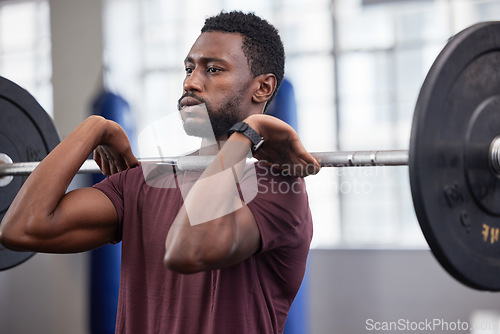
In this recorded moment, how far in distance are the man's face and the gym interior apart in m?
2.03

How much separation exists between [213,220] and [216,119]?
39 centimetres

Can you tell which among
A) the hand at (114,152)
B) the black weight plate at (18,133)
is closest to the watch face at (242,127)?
the hand at (114,152)

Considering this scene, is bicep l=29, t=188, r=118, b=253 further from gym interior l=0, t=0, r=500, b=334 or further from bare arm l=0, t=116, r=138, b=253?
gym interior l=0, t=0, r=500, b=334

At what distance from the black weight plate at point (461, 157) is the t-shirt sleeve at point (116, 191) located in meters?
0.72

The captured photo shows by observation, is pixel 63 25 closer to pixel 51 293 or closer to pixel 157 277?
pixel 51 293

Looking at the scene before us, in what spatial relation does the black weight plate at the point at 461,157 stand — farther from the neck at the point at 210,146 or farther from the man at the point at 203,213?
the neck at the point at 210,146

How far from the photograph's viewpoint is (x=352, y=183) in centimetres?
449

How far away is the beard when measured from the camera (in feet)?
4.34

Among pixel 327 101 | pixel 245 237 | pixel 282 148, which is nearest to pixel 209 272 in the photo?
pixel 245 237

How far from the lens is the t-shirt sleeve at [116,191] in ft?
4.20

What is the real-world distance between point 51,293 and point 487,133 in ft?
14.7

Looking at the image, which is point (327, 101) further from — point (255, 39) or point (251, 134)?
point (251, 134)

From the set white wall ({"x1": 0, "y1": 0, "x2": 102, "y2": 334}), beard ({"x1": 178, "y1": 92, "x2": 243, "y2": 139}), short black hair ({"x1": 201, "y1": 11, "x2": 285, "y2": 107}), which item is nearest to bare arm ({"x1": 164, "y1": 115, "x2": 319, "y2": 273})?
beard ({"x1": 178, "y1": 92, "x2": 243, "y2": 139})

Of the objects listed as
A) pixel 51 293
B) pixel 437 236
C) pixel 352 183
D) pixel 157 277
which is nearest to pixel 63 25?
pixel 51 293
